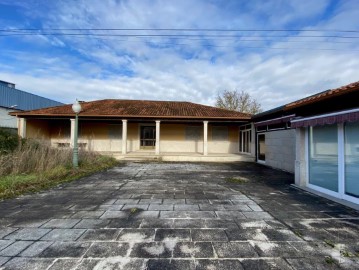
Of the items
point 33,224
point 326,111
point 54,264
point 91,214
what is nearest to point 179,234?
point 54,264

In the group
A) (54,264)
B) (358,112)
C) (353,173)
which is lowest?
(54,264)

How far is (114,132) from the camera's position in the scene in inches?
720

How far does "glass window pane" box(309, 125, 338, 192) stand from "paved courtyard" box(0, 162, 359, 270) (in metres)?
0.80

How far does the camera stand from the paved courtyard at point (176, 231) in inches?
107

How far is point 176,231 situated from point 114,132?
51.5 feet

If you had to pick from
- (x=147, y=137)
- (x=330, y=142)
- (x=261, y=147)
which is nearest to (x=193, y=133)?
(x=147, y=137)

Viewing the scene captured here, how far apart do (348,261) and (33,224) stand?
183 inches

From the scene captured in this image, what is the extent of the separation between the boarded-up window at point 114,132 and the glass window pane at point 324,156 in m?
14.5

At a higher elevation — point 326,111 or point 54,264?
point 326,111

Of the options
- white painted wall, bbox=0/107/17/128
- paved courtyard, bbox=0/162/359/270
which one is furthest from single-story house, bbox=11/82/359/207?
white painted wall, bbox=0/107/17/128

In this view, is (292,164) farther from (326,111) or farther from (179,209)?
(179,209)

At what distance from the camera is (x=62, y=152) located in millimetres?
9938

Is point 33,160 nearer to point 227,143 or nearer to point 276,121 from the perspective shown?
point 276,121

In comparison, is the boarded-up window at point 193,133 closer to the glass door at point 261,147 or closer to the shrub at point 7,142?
the glass door at point 261,147
